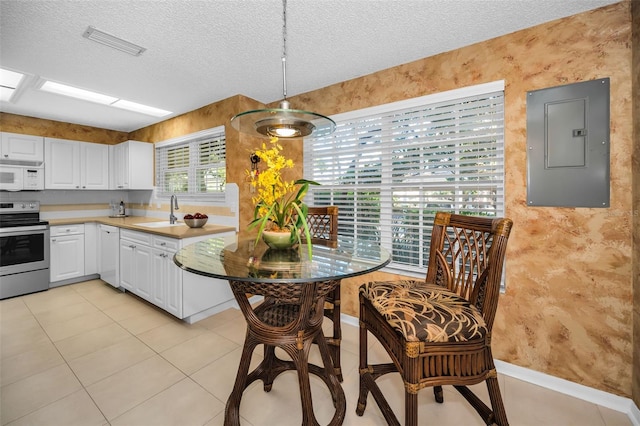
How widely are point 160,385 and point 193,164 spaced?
286 centimetres

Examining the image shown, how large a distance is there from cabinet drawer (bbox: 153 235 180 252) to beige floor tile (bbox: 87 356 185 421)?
3.28ft

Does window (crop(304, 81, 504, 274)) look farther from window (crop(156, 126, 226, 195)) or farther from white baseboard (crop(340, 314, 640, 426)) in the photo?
window (crop(156, 126, 226, 195))

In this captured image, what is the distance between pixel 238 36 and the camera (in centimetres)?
208

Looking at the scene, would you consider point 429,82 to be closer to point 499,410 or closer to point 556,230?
point 556,230

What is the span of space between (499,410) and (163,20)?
2.97 metres

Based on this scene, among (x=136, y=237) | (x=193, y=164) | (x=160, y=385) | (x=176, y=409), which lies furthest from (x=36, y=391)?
(x=193, y=164)

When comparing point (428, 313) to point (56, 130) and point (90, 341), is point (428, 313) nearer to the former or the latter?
point (90, 341)

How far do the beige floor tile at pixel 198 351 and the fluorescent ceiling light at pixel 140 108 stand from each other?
302 cm

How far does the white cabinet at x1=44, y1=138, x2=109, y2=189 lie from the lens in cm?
398

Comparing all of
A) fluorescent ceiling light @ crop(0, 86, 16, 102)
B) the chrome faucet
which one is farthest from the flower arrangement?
fluorescent ceiling light @ crop(0, 86, 16, 102)

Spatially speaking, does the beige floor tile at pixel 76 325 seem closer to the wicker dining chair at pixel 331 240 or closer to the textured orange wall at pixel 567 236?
the wicker dining chair at pixel 331 240

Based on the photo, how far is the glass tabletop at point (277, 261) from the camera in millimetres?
1177

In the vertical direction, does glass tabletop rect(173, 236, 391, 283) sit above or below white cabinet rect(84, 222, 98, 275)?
above

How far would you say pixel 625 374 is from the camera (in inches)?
67.1
